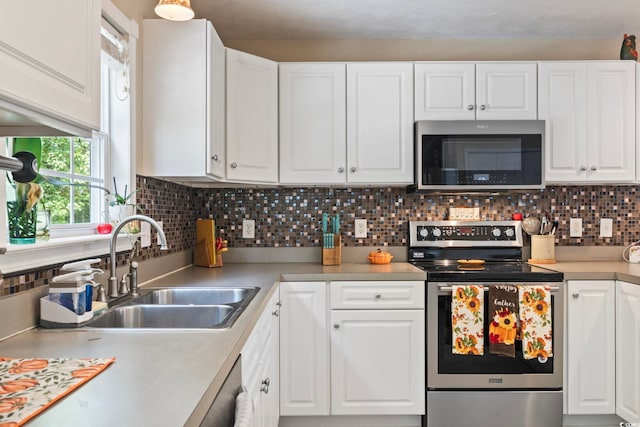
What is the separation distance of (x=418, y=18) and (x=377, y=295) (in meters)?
1.62

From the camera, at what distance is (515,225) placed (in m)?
3.03

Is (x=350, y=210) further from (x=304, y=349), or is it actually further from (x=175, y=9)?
(x=175, y=9)

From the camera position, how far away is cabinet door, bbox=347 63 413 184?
2.78m

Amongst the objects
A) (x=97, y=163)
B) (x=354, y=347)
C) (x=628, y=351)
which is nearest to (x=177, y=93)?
(x=97, y=163)

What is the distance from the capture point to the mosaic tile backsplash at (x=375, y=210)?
3.05 meters

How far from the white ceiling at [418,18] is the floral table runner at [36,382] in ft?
6.02

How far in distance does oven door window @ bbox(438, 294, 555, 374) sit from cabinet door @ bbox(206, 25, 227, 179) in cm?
135

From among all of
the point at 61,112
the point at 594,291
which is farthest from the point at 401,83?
the point at 61,112

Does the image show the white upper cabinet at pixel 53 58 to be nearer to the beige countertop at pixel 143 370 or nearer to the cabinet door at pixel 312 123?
the beige countertop at pixel 143 370

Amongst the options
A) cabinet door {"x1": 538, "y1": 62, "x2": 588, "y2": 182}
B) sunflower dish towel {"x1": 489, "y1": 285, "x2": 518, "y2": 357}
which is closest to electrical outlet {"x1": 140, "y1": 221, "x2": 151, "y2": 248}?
sunflower dish towel {"x1": 489, "y1": 285, "x2": 518, "y2": 357}

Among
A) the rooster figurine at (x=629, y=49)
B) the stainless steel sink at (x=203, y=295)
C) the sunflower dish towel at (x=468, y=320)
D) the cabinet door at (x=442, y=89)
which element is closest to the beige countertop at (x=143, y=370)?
the stainless steel sink at (x=203, y=295)

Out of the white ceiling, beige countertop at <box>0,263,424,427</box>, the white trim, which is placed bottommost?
beige countertop at <box>0,263,424,427</box>

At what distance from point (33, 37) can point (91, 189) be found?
1228mm

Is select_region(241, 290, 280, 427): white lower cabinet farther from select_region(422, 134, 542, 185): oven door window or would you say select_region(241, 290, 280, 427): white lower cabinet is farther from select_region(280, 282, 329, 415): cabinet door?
select_region(422, 134, 542, 185): oven door window
